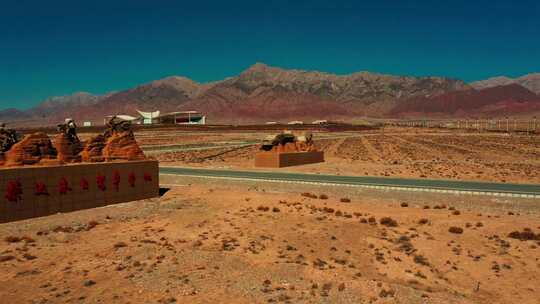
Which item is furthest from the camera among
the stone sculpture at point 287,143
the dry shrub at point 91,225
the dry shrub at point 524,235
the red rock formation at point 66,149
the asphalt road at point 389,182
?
the stone sculpture at point 287,143

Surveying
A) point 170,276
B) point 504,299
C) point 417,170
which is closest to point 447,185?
point 417,170

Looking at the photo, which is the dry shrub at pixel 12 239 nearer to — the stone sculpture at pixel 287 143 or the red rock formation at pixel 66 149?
the red rock formation at pixel 66 149

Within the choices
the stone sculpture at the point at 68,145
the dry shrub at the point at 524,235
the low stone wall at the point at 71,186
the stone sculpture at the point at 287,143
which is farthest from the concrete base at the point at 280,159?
the dry shrub at the point at 524,235

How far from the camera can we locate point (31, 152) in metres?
19.3

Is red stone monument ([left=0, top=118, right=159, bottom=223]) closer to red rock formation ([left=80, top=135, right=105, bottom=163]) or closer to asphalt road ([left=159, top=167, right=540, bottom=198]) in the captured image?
red rock formation ([left=80, top=135, right=105, bottom=163])

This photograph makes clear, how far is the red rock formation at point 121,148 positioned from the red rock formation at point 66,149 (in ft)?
4.49

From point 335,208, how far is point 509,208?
7.95 meters

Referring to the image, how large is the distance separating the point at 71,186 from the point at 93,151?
2839 millimetres

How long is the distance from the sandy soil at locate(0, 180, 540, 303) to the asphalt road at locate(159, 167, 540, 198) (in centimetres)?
463

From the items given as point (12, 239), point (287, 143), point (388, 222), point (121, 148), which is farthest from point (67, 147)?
point (287, 143)

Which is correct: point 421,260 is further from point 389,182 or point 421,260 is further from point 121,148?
point 121,148

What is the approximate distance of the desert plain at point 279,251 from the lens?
36.2 ft

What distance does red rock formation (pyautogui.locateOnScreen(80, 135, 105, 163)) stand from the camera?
21656 millimetres

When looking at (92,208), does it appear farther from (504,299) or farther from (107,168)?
(504,299)
